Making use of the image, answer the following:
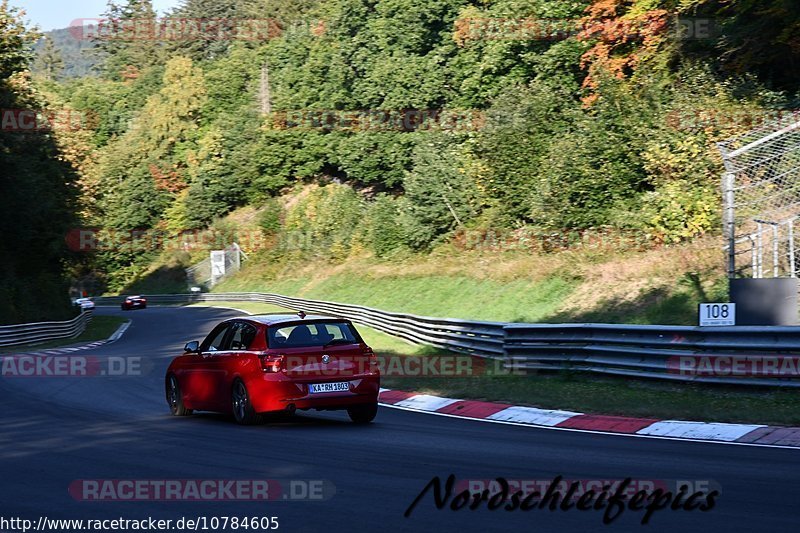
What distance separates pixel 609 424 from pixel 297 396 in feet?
13.0

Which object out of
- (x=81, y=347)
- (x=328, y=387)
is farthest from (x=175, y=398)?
(x=81, y=347)

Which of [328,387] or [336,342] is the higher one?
[336,342]

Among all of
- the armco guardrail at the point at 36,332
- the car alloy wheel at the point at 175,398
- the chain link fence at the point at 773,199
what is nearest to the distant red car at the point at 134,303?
the armco guardrail at the point at 36,332

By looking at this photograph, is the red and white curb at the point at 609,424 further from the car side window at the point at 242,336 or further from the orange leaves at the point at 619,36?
the orange leaves at the point at 619,36

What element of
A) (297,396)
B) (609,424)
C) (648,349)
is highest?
(648,349)

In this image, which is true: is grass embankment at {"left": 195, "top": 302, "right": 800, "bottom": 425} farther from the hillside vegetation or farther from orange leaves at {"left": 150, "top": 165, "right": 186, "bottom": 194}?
orange leaves at {"left": 150, "top": 165, "right": 186, "bottom": 194}

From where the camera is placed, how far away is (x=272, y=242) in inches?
2992

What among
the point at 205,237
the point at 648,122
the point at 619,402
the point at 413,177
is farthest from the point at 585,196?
the point at 205,237

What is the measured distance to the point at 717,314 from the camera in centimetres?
1488

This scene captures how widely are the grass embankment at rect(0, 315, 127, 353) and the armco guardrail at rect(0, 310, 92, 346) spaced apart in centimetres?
25

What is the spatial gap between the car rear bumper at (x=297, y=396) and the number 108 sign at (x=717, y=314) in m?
5.15

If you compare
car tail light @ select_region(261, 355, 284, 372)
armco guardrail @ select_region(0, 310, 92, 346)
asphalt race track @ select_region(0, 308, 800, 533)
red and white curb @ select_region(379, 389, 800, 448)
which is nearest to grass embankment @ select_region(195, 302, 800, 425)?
red and white curb @ select_region(379, 389, 800, 448)

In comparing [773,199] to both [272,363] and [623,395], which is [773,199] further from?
[272,363]

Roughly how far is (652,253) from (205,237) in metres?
62.3
